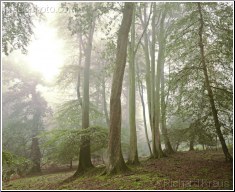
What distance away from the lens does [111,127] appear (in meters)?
7.79

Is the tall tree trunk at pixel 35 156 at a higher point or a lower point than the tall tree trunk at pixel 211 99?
lower

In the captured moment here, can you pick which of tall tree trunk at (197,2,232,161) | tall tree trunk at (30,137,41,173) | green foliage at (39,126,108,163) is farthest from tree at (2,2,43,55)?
tall tree trunk at (30,137,41,173)

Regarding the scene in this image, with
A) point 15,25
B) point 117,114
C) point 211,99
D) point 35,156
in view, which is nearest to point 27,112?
point 35,156

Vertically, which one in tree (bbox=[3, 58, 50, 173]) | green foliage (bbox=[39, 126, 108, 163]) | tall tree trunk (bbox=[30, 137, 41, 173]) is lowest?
tall tree trunk (bbox=[30, 137, 41, 173])

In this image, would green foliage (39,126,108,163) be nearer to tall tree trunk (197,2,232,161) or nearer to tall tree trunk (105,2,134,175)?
tall tree trunk (105,2,134,175)

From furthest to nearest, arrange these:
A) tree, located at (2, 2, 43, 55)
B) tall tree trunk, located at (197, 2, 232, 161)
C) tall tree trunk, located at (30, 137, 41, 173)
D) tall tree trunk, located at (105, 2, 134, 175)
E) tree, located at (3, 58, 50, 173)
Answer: tree, located at (3, 58, 50, 173), tall tree trunk, located at (30, 137, 41, 173), tall tree trunk, located at (105, 2, 134, 175), tall tree trunk, located at (197, 2, 232, 161), tree, located at (2, 2, 43, 55)

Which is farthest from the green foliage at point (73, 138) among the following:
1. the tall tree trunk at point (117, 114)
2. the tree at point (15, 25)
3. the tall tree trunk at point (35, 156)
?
the tree at point (15, 25)

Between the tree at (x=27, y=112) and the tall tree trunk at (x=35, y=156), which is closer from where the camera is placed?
the tall tree trunk at (x=35, y=156)

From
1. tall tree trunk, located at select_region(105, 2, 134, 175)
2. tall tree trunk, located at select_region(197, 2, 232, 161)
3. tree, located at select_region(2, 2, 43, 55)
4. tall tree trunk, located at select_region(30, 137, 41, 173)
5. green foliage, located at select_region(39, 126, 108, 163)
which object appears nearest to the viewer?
tree, located at select_region(2, 2, 43, 55)

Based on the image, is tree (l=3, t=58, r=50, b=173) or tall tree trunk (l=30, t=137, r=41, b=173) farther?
tree (l=3, t=58, r=50, b=173)

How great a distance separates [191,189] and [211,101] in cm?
320

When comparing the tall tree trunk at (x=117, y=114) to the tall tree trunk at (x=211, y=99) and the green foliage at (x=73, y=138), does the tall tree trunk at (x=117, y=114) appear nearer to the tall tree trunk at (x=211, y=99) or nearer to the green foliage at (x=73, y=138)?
the green foliage at (x=73, y=138)

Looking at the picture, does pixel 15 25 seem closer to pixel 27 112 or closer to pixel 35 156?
pixel 35 156

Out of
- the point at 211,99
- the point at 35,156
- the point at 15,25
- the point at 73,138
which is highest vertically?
the point at 15,25
